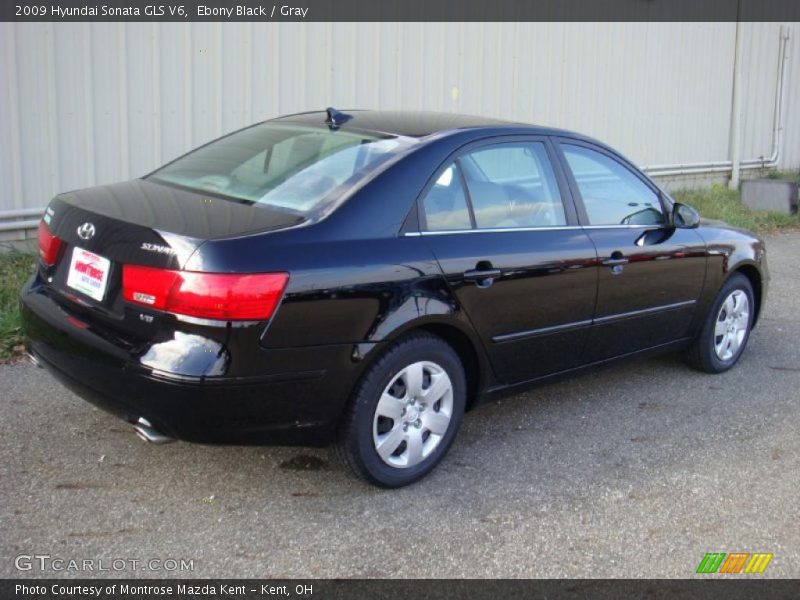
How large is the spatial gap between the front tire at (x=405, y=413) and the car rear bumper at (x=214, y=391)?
0.37ft

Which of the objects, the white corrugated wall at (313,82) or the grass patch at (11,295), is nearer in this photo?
the grass patch at (11,295)

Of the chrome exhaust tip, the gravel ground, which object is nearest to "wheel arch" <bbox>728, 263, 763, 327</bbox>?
the gravel ground

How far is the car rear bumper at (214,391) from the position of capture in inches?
136

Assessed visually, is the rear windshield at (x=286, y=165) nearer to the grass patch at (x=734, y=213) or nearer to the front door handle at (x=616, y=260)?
the front door handle at (x=616, y=260)

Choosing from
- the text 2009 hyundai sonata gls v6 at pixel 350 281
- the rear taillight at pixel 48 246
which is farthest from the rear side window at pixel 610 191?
the rear taillight at pixel 48 246

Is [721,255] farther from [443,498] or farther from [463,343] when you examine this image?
[443,498]

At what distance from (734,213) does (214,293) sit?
380 inches

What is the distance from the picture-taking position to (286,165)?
14.1ft

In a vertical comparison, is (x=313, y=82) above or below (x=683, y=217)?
above

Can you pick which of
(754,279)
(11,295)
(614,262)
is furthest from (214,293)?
(754,279)

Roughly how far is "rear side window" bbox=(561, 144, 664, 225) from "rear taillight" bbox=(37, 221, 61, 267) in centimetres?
251

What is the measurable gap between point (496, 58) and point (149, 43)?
408 centimetres

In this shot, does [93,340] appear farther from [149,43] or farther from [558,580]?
[149,43]
